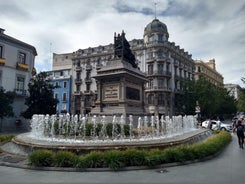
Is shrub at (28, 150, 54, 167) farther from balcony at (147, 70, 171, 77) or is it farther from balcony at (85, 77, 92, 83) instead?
balcony at (85, 77, 92, 83)

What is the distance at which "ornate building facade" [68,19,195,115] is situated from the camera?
1997 inches

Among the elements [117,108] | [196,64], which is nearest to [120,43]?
[117,108]

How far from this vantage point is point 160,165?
8.75 meters

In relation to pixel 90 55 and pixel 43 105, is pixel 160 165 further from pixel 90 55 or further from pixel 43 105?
pixel 90 55

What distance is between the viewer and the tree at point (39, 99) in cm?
2997

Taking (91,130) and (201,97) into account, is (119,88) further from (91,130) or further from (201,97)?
(201,97)

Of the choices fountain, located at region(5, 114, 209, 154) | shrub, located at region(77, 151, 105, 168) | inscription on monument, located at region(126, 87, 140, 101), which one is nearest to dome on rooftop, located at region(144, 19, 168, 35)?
inscription on monument, located at region(126, 87, 140, 101)

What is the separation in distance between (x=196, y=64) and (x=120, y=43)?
2165 inches

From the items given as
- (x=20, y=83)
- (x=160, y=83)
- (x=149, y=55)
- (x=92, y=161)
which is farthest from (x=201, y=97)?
(x=92, y=161)

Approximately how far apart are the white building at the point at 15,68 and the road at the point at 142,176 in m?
26.2

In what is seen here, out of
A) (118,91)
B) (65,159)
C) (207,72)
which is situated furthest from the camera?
(207,72)

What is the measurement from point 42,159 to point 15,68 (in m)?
28.2

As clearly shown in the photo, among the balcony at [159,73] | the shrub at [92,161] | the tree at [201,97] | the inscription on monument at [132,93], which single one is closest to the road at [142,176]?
the shrub at [92,161]

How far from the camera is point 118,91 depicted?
18.0 metres
